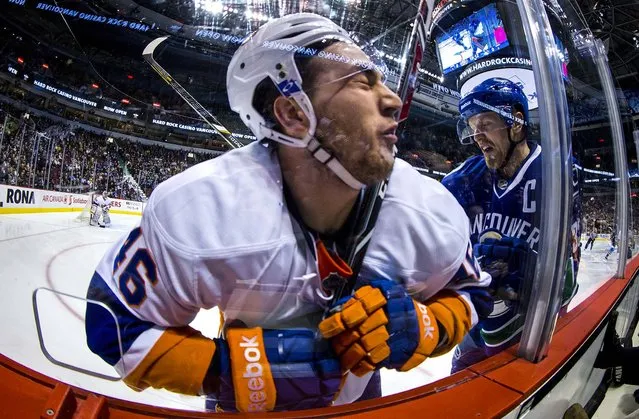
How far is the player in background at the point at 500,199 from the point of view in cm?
73

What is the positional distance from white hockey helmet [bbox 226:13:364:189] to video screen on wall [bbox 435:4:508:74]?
1.00ft

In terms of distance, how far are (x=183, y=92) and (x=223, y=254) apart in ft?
0.81

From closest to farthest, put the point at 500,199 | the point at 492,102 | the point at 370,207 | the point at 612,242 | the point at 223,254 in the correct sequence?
the point at 223,254
the point at 370,207
the point at 492,102
the point at 500,199
the point at 612,242

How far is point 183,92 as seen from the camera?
489 mm

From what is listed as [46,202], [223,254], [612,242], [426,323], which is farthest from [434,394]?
[612,242]

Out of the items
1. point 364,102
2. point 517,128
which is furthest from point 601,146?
point 364,102

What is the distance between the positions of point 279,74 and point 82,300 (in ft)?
1.46

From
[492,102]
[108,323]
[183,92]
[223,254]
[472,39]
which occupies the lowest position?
[108,323]

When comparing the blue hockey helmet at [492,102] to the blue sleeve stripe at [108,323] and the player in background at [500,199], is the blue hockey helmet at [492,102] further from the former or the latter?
the blue sleeve stripe at [108,323]

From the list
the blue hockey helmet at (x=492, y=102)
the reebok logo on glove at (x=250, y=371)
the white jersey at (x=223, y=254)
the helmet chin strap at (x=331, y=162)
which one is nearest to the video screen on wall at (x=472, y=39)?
the blue hockey helmet at (x=492, y=102)

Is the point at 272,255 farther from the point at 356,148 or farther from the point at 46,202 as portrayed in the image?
the point at 46,202

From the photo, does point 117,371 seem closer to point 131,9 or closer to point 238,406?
point 238,406

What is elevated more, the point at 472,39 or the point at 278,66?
the point at 472,39

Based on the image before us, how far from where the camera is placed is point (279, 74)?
0.50m
